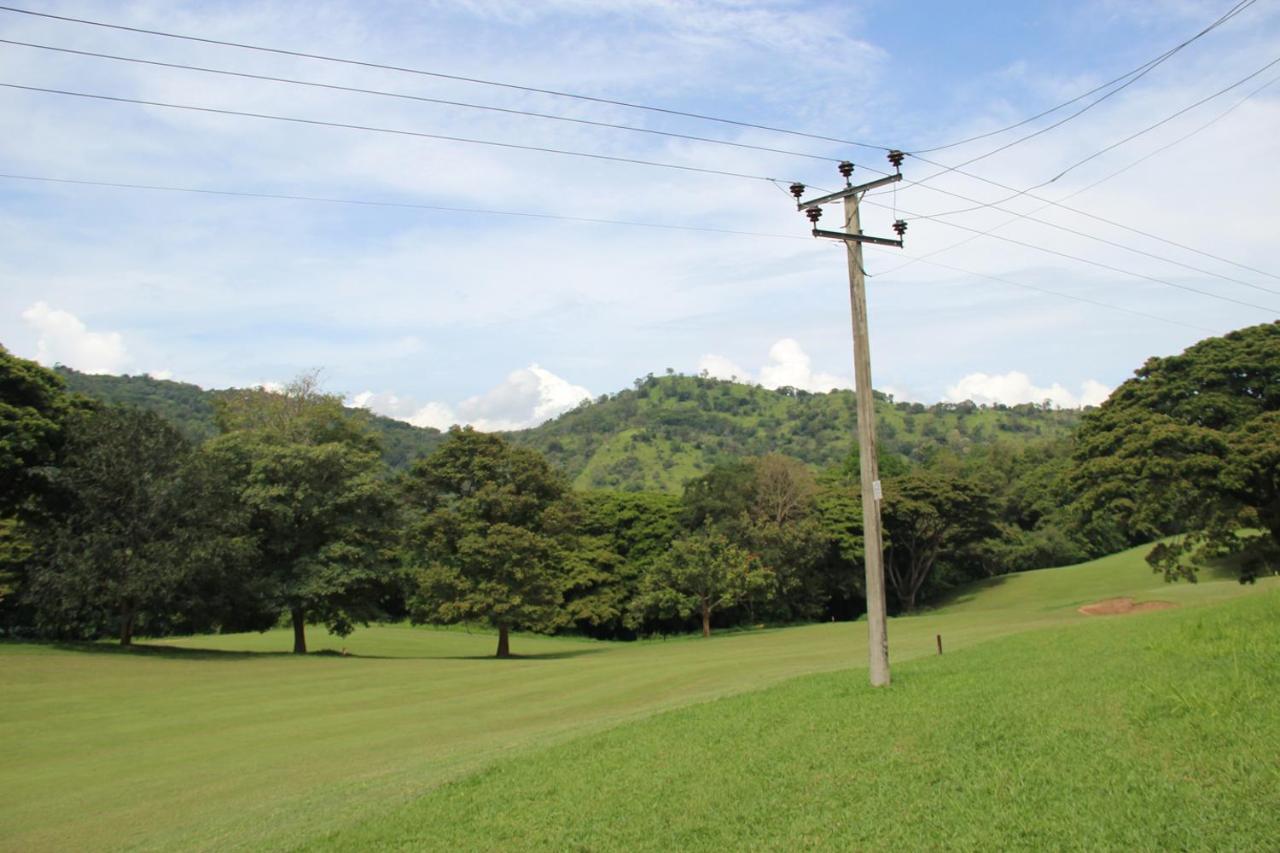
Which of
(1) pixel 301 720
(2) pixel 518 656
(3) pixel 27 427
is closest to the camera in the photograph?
(1) pixel 301 720

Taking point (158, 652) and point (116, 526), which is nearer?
point (116, 526)

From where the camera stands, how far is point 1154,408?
40.0m

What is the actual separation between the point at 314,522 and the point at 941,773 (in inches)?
1644

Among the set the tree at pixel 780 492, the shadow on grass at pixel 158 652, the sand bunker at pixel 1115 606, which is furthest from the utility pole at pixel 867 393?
the tree at pixel 780 492

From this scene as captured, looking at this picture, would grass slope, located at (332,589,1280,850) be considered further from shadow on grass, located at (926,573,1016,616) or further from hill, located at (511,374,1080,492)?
hill, located at (511,374,1080,492)

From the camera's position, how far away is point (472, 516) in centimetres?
4647

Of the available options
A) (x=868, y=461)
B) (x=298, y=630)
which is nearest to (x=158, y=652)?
(x=298, y=630)

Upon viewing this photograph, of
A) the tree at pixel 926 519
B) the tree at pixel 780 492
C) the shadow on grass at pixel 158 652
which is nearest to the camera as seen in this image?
the shadow on grass at pixel 158 652

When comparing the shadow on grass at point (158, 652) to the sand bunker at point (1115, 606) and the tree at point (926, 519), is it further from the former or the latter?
the tree at point (926, 519)

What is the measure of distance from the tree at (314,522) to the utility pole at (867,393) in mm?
32936

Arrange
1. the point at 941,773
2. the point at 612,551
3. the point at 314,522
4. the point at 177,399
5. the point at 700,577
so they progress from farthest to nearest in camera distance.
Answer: the point at 177,399, the point at 612,551, the point at 700,577, the point at 314,522, the point at 941,773

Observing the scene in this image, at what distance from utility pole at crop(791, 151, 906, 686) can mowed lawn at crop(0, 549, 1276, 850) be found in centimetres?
109

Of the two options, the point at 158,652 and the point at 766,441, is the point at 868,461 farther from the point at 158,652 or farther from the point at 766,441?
the point at 766,441

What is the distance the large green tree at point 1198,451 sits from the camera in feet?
117
